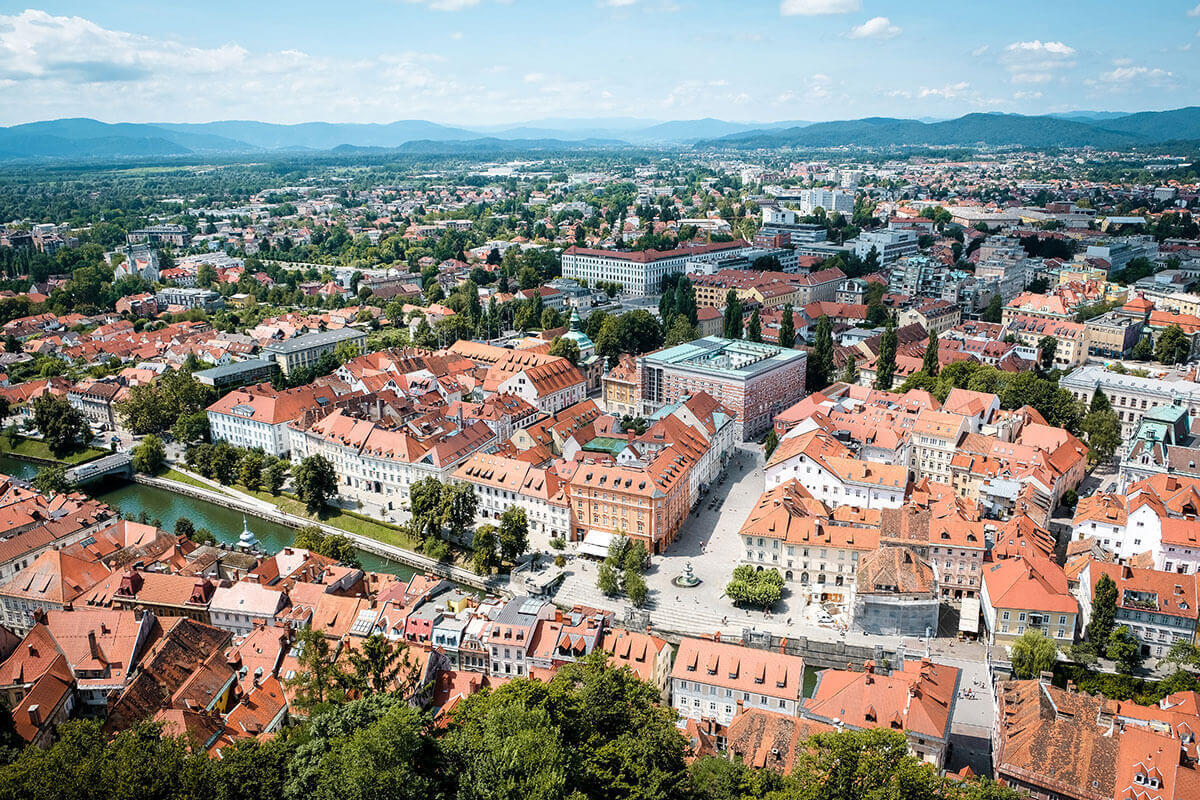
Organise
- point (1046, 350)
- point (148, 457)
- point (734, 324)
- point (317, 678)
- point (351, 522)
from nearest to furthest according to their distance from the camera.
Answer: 1. point (317, 678)
2. point (351, 522)
3. point (148, 457)
4. point (1046, 350)
5. point (734, 324)

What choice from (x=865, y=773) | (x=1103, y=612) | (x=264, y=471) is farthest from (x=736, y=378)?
(x=865, y=773)

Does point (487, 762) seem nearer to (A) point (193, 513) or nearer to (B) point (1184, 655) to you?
(B) point (1184, 655)

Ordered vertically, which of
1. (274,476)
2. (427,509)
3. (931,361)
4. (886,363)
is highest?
(931,361)

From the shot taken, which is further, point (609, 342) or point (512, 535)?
point (609, 342)

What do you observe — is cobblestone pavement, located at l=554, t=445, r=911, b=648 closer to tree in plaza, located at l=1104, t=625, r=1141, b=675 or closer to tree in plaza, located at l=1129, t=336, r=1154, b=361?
tree in plaza, located at l=1104, t=625, r=1141, b=675

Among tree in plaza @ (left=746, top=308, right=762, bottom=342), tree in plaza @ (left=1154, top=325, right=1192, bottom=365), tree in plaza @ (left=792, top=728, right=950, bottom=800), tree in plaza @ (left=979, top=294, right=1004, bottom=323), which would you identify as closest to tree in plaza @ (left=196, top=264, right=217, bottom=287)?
tree in plaza @ (left=746, top=308, right=762, bottom=342)

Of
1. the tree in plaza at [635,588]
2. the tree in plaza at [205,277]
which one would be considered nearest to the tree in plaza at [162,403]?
the tree in plaza at [635,588]

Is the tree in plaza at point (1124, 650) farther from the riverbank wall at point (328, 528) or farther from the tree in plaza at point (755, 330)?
the tree in plaza at point (755, 330)
